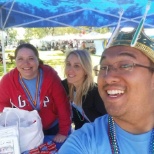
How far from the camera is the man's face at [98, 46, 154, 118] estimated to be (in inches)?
46.8

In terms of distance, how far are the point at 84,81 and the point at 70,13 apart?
220 centimetres

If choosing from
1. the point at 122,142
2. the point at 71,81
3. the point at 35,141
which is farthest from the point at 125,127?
the point at 71,81

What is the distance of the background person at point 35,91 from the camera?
8.16ft

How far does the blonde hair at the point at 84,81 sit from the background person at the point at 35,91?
0.12 meters

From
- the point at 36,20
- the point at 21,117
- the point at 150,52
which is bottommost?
the point at 21,117

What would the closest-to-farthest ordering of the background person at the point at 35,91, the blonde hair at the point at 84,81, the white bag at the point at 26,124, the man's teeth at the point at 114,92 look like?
the man's teeth at the point at 114,92, the white bag at the point at 26,124, the background person at the point at 35,91, the blonde hair at the point at 84,81

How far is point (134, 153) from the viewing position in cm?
119

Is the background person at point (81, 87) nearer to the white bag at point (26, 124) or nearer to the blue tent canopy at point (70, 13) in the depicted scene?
the white bag at point (26, 124)

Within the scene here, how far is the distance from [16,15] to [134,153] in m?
3.82

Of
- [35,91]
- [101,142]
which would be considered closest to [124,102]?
[101,142]

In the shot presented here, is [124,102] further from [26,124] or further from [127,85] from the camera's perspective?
[26,124]

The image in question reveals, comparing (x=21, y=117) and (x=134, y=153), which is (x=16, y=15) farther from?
(x=134, y=153)

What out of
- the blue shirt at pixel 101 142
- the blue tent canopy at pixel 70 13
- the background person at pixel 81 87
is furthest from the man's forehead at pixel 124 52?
the blue tent canopy at pixel 70 13

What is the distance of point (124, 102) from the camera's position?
1188 mm
